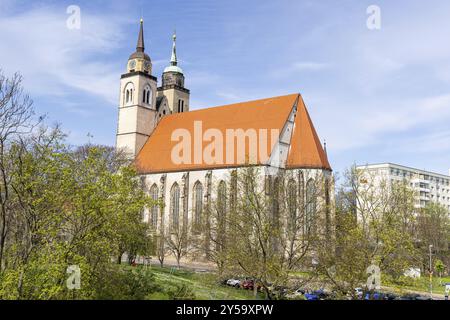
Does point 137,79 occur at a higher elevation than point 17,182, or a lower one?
higher

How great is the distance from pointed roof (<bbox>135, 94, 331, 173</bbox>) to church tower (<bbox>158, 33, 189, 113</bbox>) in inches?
227

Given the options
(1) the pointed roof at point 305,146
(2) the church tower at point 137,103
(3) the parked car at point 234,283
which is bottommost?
(3) the parked car at point 234,283

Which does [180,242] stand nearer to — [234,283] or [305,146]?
[234,283]

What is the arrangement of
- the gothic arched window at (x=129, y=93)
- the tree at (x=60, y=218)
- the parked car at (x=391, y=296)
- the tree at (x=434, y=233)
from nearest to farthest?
the tree at (x=60, y=218)
the parked car at (x=391, y=296)
the tree at (x=434, y=233)
the gothic arched window at (x=129, y=93)

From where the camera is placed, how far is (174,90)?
62.8m

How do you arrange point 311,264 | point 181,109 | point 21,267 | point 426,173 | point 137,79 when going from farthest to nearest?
point 426,173
point 181,109
point 137,79
point 311,264
point 21,267

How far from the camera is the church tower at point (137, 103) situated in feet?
183

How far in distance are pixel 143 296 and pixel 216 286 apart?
31.4 feet

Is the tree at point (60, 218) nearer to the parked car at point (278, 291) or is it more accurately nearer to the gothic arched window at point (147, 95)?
the parked car at point (278, 291)

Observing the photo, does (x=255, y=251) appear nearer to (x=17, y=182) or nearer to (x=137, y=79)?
(x=17, y=182)

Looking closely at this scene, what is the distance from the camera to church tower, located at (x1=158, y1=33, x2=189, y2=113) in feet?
205

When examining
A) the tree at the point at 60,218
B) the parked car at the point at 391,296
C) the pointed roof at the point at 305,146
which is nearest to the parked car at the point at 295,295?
the parked car at the point at 391,296
